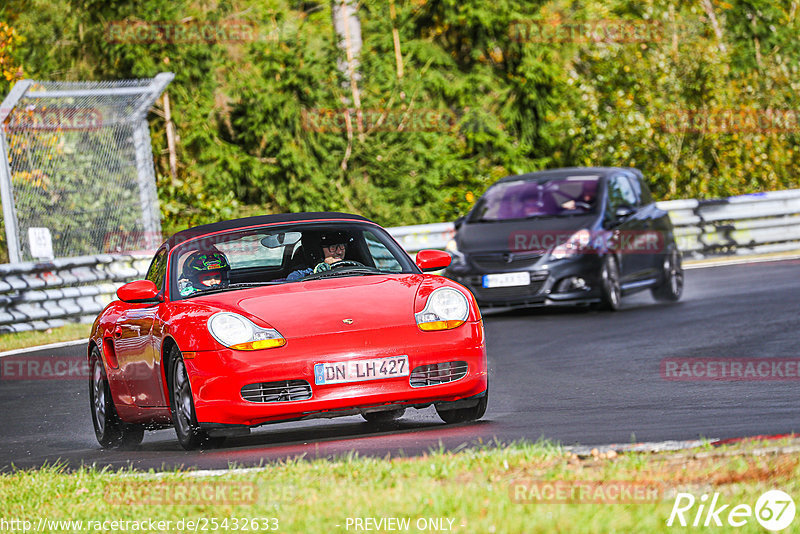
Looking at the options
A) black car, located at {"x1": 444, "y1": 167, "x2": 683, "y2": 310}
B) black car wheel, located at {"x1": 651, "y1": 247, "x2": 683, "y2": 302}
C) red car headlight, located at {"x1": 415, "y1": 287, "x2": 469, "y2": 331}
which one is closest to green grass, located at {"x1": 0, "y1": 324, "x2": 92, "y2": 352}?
black car, located at {"x1": 444, "y1": 167, "x2": 683, "y2": 310}

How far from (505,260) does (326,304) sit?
8.44m

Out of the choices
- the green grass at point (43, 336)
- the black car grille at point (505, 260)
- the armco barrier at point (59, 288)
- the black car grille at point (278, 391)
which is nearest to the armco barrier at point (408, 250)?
the armco barrier at point (59, 288)

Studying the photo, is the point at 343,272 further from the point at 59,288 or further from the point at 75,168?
the point at 75,168

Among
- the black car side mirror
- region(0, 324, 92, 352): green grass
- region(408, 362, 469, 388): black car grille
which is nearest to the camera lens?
region(408, 362, 469, 388): black car grille

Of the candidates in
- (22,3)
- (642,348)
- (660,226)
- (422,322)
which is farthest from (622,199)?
(22,3)

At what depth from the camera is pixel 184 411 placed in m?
8.28

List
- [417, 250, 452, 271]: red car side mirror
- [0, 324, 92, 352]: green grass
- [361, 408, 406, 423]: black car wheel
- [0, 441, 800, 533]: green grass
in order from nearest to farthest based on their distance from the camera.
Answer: [0, 441, 800, 533]: green grass
[417, 250, 452, 271]: red car side mirror
[361, 408, 406, 423]: black car wheel
[0, 324, 92, 352]: green grass

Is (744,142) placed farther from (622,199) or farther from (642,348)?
(642,348)

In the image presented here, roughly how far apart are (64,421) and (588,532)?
21.9ft

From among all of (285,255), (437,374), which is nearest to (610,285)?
(285,255)

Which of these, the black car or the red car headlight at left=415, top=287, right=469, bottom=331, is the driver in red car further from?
the black car

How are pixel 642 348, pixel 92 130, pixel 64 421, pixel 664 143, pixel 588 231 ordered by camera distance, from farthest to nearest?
pixel 664 143, pixel 92 130, pixel 588 231, pixel 642 348, pixel 64 421

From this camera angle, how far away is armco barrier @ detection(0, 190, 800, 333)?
17781 millimetres

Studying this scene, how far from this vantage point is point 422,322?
814 centimetres
